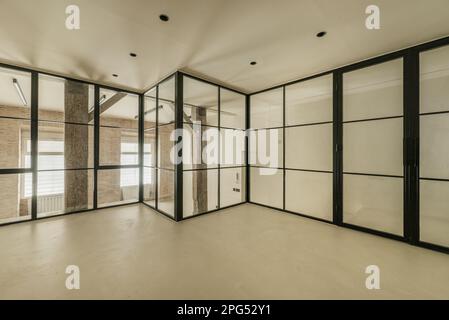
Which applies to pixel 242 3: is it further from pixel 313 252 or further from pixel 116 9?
pixel 313 252

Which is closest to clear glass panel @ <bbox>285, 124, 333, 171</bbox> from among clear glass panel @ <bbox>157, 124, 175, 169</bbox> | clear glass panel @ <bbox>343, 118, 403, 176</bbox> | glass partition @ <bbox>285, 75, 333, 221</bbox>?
glass partition @ <bbox>285, 75, 333, 221</bbox>

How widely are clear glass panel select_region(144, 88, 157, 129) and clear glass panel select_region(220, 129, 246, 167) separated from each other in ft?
5.72

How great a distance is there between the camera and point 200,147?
4.07m

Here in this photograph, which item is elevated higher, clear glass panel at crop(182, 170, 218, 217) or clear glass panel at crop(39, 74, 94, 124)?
clear glass panel at crop(39, 74, 94, 124)

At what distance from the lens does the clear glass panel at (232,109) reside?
4.44m

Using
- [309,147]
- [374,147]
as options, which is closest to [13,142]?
[309,147]

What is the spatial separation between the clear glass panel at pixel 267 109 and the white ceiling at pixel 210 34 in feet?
2.59

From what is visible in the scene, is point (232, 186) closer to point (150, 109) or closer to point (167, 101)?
point (167, 101)

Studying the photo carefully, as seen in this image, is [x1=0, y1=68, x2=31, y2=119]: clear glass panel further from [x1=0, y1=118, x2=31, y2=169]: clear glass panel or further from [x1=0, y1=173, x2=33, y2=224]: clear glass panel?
[x1=0, y1=173, x2=33, y2=224]: clear glass panel

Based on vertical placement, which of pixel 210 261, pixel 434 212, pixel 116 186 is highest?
pixel 434 212

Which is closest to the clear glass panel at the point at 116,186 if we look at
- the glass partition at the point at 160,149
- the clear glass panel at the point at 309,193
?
the glass partition at the point at 160,149

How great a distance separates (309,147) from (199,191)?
250 centimetres

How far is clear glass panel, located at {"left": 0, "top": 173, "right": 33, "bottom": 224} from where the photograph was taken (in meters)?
5.77

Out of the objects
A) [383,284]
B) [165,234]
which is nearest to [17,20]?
[165,234]
